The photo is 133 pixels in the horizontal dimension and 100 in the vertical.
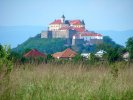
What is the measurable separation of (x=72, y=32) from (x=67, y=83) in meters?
109

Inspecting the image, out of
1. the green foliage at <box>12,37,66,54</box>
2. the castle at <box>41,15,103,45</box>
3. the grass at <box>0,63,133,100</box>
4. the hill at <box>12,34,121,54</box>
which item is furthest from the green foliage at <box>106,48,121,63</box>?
the castle at <box>41,15,103,45</box>

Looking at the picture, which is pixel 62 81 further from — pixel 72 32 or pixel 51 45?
pixel 72 32

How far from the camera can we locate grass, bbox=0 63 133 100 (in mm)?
5102

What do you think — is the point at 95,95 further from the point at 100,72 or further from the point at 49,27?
the point at 49,27

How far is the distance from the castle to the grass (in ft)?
333

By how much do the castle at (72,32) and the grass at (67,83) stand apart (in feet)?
333

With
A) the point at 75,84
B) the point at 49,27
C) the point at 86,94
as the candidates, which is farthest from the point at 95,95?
the point at 49,27

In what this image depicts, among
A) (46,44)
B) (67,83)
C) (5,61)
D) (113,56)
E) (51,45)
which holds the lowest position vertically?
(51,45)

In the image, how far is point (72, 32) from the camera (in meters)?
115

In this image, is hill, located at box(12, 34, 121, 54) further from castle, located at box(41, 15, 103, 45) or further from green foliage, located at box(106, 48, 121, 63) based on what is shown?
green foliage, located at box(106, 48, 121, 63)

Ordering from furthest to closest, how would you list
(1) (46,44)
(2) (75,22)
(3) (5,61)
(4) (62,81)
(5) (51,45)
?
(2) (75,22)
(5) (51,45)
(1) (46,44)
(4) (62,81)
(3) (5,61)

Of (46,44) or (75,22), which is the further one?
(75,22)

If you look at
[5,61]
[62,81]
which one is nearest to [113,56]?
[62,81]

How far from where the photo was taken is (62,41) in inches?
4126
